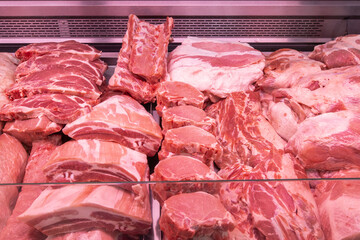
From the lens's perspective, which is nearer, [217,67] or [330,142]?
[330,142]

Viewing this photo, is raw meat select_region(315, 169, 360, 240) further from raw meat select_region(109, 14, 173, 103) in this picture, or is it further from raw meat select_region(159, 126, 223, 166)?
raw meat select_region(109, 14, 173, 103)

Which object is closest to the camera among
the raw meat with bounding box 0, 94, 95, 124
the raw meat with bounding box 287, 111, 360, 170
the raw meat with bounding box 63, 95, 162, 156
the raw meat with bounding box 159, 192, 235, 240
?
the raw meat with bounding box 159, 192, 235, 240

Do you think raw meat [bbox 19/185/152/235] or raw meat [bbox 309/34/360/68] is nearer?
raw meat [bbox 19/185/152/235]

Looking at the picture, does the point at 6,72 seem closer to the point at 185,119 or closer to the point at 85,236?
the point at 185,119

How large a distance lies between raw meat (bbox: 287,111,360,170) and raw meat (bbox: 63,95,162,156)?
106cm

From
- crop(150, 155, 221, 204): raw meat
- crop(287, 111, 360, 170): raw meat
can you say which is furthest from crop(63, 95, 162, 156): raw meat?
crop(287, 111, 360, 170): raw meat

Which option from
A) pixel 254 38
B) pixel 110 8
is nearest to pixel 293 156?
pixel 254 38

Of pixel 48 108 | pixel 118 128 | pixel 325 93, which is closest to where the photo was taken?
pixel 118 128

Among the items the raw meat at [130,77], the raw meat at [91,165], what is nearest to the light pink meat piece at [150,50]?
the raw meat at [130,77]

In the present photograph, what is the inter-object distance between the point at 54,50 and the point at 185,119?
1.47m

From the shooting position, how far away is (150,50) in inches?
115

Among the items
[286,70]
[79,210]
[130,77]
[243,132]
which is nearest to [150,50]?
[130,77]

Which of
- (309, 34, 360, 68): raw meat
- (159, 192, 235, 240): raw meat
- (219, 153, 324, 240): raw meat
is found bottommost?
(219, 153, 324, 240): raw meat

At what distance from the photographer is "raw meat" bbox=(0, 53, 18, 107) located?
2586mm
